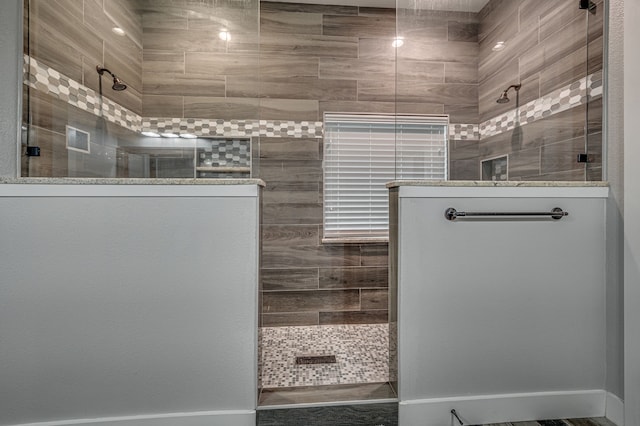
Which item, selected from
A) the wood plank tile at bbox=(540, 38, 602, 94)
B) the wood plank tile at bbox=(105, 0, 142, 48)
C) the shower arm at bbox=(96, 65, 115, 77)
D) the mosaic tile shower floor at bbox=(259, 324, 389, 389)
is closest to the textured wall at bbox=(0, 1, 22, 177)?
the shower arm at bbox=(96, 65, 115, 77)

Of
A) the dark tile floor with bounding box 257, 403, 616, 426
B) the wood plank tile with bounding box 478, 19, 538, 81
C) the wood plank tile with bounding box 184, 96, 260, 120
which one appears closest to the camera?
the dark tile floor with bounding box 257, 403, 616, 426

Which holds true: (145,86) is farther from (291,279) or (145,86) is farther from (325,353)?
(325,353)

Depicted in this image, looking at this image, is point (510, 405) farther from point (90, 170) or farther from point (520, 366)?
point (90, 170)

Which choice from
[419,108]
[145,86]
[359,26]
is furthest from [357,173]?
[145,86]

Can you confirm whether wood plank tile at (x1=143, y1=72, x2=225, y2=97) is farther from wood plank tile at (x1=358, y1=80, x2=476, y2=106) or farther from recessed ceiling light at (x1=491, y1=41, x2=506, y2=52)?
recessed ceiling light at (x1=491, y1=41, x2=506, y2=52)

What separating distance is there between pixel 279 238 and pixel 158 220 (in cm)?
141

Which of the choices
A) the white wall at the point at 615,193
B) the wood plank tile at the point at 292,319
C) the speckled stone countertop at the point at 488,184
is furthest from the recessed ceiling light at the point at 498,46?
the wood plank tile at the point at 292,319

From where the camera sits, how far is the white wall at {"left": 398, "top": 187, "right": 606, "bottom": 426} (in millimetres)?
1414

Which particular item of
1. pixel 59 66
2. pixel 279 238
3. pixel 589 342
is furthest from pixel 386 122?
pixel 59 66

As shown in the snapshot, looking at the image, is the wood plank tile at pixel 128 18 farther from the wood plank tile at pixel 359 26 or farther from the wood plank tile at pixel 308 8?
the wood plank tile at pixel 359 26

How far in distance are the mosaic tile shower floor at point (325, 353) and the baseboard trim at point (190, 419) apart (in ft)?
0.71

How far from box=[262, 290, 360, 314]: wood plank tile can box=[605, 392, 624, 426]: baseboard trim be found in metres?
1.62

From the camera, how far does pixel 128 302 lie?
132 cm

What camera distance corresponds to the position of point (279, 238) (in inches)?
106
